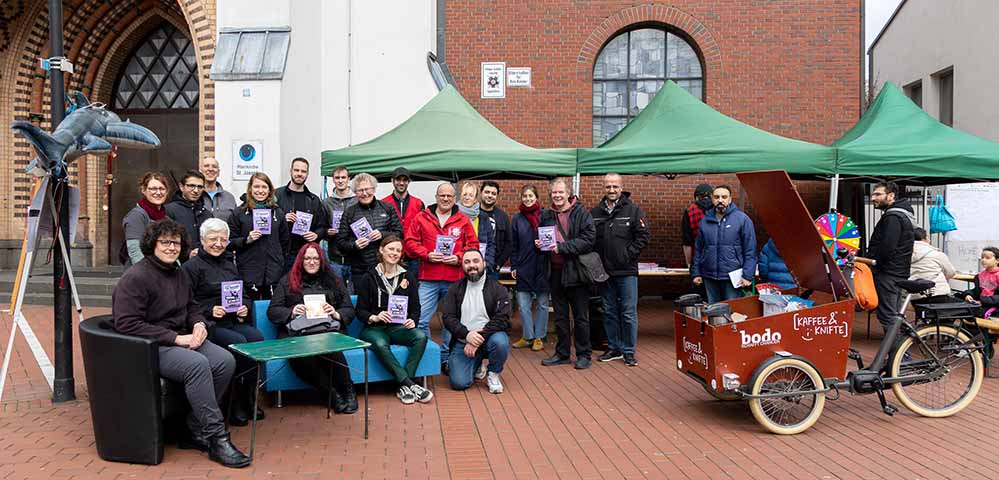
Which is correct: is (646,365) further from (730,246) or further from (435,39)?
(435,39)

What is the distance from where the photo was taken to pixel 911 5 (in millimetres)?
20969

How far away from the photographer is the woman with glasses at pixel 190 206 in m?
6.22

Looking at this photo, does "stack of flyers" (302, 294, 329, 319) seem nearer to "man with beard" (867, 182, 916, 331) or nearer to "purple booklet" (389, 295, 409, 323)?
"purple booklet" (389, 295, 409, 323)

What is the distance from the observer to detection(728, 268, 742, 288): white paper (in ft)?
24.5

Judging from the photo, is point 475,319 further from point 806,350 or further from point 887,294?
point 887,294

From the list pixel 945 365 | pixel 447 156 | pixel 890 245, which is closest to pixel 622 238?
pixel 447 156

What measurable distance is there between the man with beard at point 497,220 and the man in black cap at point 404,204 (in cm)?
66

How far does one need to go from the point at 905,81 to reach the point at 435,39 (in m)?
14.8

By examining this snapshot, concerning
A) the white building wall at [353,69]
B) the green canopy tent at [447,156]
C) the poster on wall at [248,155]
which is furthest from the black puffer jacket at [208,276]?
the white building wall at [353,69]

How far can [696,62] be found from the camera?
1334 centimetres

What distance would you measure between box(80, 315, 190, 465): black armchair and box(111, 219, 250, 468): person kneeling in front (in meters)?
0.11

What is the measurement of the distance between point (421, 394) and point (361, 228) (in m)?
1.67

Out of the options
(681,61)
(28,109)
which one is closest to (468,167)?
(681,61)

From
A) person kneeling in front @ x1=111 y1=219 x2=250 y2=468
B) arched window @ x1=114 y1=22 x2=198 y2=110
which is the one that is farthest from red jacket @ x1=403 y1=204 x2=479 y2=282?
arched window @ x1=114 y1=22 x2=198 y2=110
